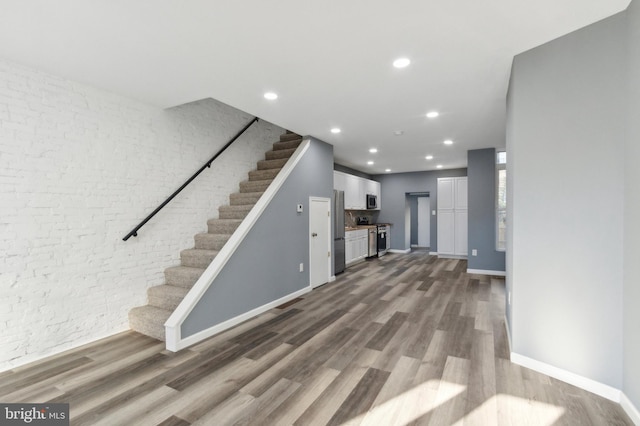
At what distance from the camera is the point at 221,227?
432 cm

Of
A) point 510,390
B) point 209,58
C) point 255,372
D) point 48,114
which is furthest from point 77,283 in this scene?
point 510,390

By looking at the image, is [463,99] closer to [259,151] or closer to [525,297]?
[525,297]

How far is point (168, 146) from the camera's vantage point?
3.93m

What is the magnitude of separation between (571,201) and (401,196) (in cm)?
743

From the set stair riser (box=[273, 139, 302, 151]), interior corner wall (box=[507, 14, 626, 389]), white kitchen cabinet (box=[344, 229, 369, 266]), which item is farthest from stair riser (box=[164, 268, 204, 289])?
white kitchen cabinet (box=[344, 229, 369, 266])

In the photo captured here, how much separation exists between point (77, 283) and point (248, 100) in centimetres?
268

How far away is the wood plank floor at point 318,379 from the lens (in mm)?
2000

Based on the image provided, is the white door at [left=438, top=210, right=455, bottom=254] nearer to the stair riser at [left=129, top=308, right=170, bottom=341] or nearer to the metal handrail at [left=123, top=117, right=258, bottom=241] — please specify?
the metal handrail at [left=123, top=117, right=258, bottom=241]

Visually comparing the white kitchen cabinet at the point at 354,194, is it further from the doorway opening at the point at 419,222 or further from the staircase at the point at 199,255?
the doorway opening at the point at 419,222

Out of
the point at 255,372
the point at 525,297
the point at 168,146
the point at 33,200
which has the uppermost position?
the point at 168,146

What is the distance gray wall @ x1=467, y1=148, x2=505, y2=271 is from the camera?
6.30m

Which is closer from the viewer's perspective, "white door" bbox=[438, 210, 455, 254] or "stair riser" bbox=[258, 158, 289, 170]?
"stair riser" bbox=[258, 158, 289, 170]

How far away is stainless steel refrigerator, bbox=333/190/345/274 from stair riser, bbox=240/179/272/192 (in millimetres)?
1798

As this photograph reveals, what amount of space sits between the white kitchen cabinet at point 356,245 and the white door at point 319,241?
134cm
